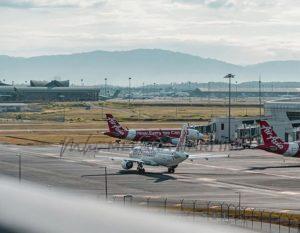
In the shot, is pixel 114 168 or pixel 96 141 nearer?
pixel 114 168

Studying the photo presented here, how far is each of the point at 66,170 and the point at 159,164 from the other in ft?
35.7

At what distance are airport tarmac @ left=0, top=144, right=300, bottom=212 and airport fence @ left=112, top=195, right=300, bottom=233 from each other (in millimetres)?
2682

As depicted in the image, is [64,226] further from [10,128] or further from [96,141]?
[10,128]

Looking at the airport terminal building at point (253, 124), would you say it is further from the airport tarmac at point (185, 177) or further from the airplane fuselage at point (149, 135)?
the airport tarmac at point (185, 177)

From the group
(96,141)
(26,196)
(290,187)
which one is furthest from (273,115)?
(26,196)

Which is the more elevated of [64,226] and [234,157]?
[64,226]

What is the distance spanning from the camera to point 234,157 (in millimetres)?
105938

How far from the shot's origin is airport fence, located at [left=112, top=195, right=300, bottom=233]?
45.1 metres

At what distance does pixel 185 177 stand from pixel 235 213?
28.7m

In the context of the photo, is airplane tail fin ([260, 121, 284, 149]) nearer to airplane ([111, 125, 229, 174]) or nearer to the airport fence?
airplane ([111, 125, 229, 174])

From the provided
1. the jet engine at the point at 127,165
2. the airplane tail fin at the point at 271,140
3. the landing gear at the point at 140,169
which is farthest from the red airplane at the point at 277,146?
the jet engine at the point at 127,165

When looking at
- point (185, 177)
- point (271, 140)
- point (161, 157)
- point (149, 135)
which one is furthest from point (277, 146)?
point (149, 135)

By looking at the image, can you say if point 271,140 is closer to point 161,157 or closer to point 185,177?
point 161,157

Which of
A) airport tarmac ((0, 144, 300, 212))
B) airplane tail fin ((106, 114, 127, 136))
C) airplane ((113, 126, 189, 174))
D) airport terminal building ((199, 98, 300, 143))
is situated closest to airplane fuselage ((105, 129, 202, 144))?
airplane tail fin ((106, 114, 127, 136))
